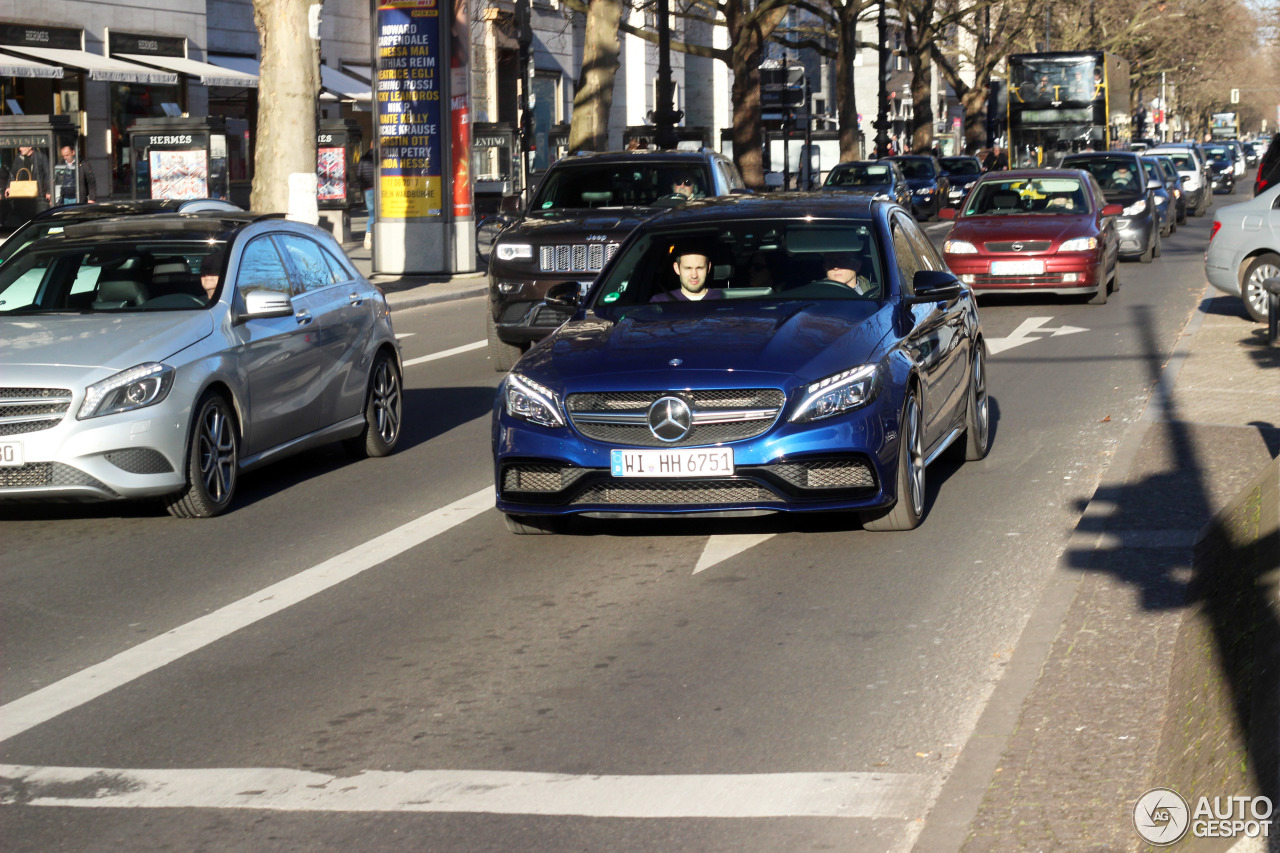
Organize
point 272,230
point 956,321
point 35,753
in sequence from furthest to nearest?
1. point 272,230
2. point 956,321
3. point 35,753

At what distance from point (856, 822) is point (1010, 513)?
4333 mm

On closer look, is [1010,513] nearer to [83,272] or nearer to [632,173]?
[83,272]

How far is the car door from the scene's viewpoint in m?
9.38

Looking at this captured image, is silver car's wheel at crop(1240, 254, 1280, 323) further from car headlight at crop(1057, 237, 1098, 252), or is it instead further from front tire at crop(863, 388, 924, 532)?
front tire at crop(863, 388, 924, 532)

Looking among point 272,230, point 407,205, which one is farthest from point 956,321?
point 407,205

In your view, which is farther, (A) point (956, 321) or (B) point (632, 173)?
(B) point (632, 173)

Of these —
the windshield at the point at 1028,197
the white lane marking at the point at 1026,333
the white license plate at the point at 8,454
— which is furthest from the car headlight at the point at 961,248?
the white license plate at the point at 8,454

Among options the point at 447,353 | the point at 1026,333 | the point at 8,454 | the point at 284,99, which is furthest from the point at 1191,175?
the point at 8,454

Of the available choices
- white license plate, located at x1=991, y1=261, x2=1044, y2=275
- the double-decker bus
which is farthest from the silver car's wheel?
the double-decker bus

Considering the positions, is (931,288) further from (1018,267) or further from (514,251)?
(1018,267)

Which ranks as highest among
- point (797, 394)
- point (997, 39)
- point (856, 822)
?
point (997, 39)

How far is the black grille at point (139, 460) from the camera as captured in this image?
8391 mm

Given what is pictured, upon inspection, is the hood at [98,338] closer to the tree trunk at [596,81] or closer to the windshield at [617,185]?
the windshield at [617,185]

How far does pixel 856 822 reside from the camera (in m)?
4.54
